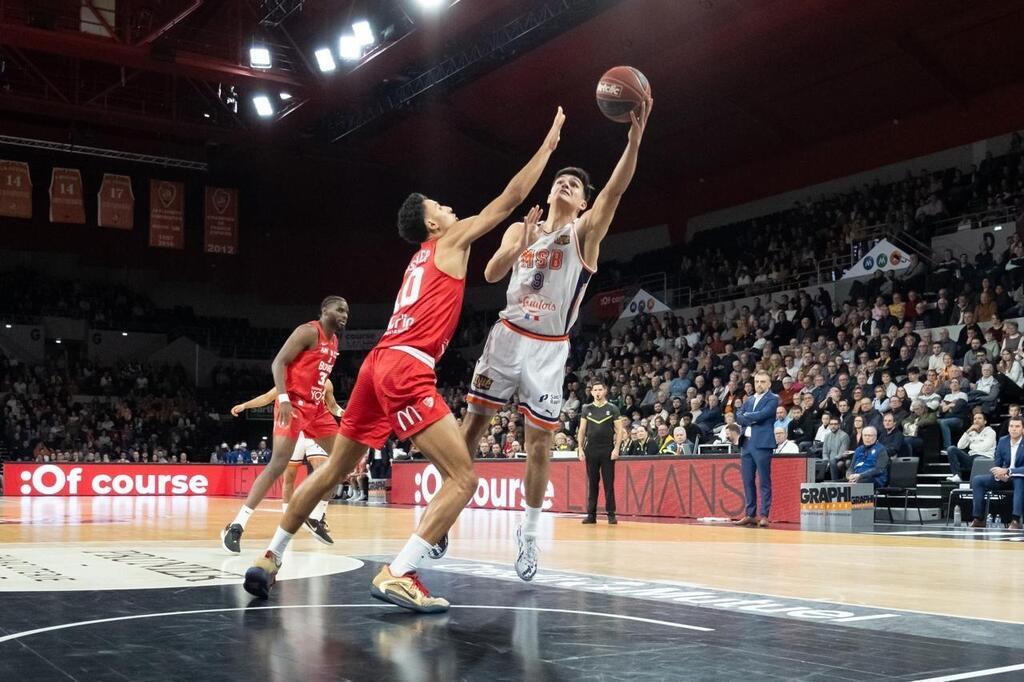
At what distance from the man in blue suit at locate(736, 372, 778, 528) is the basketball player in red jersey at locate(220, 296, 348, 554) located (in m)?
5.64

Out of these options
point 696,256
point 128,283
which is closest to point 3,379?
point 128,283

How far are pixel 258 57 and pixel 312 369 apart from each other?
1629 cm

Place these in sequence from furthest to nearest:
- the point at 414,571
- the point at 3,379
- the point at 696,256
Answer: the point at 3,379 → the point at 696,256 → the point at 414,571

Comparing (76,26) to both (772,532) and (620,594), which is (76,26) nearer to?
(772,532)

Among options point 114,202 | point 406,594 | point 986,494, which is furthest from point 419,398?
point 114,202

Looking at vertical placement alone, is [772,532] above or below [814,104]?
below

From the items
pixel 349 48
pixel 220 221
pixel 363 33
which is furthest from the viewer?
pixel 220 221

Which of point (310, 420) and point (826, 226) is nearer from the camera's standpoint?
point (310, 420)

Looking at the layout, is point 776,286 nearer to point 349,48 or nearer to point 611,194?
point 349,48

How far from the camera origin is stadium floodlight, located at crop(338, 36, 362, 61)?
22484 millimetres

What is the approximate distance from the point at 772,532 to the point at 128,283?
30.5 meters

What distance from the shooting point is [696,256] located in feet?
91.4

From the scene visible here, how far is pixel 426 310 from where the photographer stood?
514 cm

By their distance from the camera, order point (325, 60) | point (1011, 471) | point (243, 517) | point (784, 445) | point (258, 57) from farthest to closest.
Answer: point (325, 60) → point (258, 57) → point (784, 445) → point (1011, 471) → point (243, 517)
